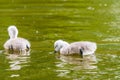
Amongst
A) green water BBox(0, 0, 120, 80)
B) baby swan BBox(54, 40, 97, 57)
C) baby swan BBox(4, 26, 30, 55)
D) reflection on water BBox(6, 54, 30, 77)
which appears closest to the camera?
green water BBox(0, 0, 120, 80)

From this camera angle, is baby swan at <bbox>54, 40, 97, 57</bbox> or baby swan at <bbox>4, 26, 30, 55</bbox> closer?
baby swan at <bbox>54, 40, 97, 57</bbox>

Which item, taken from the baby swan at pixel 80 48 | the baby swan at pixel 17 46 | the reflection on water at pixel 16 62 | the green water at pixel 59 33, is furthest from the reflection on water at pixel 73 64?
the baby swan at pixel 17 46

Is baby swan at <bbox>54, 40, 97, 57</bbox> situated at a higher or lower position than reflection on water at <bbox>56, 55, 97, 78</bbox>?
higher

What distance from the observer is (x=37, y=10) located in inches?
855

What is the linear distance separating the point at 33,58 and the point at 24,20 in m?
6.39

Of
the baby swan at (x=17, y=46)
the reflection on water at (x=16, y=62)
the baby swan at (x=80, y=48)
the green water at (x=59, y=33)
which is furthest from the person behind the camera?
the baby swan at (x=17, y=46)

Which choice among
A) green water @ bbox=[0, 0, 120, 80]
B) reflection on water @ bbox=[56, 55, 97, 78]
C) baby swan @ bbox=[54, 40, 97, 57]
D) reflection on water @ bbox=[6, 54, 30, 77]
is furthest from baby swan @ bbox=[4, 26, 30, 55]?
reflection on water @ bbox=[56, 55, 97, 78]

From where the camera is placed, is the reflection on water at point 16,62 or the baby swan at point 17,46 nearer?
the reflection on water at point 16,62

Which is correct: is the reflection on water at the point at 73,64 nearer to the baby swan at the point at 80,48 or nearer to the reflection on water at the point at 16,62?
the baby swan at the point at 80,48

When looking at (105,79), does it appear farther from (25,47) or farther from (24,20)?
(24,20)

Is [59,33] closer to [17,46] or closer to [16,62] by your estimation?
[17,46]

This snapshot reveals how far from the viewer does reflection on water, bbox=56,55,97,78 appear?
11.3 metres

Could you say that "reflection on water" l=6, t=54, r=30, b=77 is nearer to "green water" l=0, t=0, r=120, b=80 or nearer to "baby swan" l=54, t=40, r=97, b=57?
"green water" l=0, t=0, r=120, b=80

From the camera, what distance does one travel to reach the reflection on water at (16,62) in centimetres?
1169
